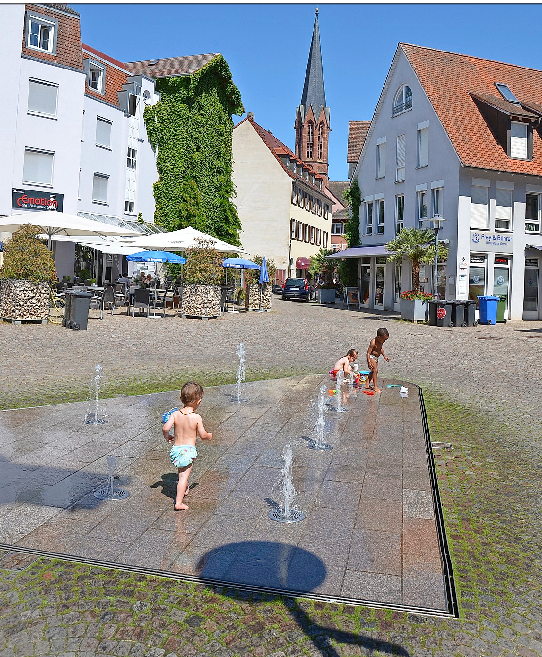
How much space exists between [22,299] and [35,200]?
571 inches

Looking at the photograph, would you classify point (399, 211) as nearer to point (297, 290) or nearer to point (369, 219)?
point (369, 219)

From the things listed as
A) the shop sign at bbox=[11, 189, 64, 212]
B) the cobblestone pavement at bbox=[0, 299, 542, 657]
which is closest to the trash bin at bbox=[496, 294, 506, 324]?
the cobblestone pavement at bbox=[0, 299, 542, 657]

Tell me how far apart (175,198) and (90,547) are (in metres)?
36.5

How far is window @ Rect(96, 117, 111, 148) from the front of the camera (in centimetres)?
3688

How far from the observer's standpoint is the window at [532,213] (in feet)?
102

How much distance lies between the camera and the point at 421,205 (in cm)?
3269

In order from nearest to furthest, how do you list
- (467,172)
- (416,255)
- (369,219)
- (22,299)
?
1. (22,299)
2. (416,255)
3. (467,172)
4. (369,219)

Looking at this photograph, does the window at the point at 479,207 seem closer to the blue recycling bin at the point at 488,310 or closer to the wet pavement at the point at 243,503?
the blue recycling bin at the point at 488,310

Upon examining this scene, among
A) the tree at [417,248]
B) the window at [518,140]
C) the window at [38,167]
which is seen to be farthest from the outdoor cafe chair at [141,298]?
the window at [518,140]

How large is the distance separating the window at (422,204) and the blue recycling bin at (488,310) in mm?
5924

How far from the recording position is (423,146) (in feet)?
106

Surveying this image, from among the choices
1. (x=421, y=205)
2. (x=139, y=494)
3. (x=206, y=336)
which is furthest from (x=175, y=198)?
(x=139, y=494)

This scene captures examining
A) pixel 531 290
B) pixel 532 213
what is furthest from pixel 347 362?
pixel 532 213

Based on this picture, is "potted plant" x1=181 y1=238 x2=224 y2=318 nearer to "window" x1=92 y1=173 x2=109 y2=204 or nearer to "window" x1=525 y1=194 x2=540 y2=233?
"window" x1=92 y1=173 x2=109 y2=204
